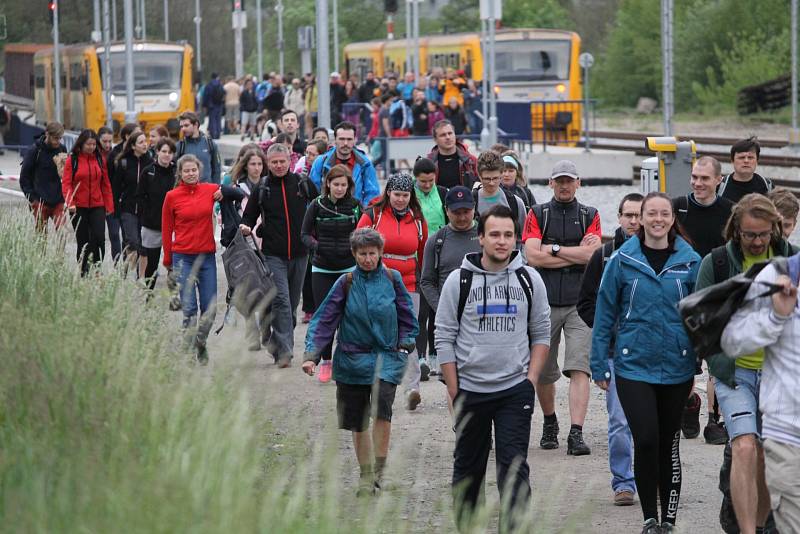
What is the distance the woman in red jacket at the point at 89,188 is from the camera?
640 inches

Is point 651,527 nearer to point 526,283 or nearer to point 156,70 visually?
point 526,283

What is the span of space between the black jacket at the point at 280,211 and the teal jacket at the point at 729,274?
5894mm

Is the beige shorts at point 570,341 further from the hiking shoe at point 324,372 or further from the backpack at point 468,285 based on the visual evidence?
the hiking shoe at point 324,372

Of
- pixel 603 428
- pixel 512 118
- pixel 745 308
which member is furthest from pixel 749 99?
pixel 745 308

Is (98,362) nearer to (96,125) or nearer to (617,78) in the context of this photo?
(96,125)

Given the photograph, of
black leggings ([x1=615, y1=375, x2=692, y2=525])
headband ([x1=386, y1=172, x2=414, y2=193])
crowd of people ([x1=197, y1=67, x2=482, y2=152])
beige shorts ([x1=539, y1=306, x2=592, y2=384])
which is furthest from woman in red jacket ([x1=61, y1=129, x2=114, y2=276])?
crowd of people ([x1=197, y1=67, x2=482, y2=152])

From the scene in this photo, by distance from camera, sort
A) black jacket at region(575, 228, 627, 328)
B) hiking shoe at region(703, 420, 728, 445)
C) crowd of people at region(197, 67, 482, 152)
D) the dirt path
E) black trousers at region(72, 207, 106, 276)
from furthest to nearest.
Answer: crowd of people at region(197, 67, 482, 152) → black trousers at region(72, 207, 106, 276) → hiking shoe at region(703, 420, 728, 445) → black jacket at region(575, 228, 627, 328) → the dirt path

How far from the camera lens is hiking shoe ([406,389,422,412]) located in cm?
1078

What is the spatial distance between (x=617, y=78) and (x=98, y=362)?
62.3 meters

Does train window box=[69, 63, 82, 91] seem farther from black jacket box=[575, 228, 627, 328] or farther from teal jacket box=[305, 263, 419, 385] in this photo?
black jacket box=[575, 228, 627, 328]

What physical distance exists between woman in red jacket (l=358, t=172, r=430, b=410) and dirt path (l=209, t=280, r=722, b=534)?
288 mm

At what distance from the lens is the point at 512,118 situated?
34.4 meters

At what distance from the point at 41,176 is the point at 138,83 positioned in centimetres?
2585

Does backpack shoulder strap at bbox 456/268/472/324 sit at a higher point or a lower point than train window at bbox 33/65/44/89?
lower
